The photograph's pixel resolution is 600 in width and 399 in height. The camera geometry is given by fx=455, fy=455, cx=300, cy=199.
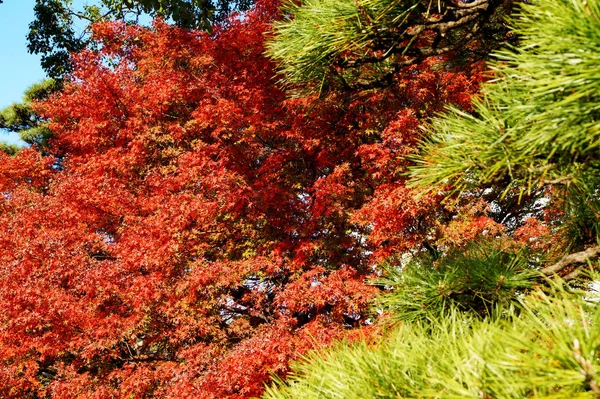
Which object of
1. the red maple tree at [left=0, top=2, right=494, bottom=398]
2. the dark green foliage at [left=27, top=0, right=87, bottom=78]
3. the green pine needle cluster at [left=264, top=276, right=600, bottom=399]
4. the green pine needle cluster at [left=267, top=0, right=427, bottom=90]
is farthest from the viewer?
the dark green foliage at [left=27, top=0, right=87, bottom=78]

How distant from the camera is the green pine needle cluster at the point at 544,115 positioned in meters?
0.97

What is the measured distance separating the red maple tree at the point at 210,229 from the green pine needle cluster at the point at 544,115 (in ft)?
11.5

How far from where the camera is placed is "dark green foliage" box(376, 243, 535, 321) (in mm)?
1970

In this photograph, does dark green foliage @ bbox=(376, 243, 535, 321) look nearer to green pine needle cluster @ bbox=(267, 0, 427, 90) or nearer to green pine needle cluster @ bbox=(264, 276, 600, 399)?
green pine needle cluster @ bbox=(264, 276, 600, 399)

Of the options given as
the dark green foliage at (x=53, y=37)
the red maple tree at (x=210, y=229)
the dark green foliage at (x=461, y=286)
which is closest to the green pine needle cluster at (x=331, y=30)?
the dark green foliage at (x=461, y=286)

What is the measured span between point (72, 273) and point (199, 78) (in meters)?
3.93

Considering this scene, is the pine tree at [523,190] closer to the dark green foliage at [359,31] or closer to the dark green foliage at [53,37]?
the dark green foliage at [359,31]

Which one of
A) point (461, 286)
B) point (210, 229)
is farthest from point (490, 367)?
point (210, 229)

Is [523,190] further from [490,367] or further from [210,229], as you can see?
[210,229]

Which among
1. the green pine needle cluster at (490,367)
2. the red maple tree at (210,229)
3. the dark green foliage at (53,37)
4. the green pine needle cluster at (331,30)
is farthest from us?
the dark green foliage at (53,37)

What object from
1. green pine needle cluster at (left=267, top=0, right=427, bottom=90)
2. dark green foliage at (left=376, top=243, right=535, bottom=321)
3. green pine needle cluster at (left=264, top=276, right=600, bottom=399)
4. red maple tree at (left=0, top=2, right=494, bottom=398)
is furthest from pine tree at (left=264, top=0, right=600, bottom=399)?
red maple tree at (left=0, top=2, right=494, bottom=398)

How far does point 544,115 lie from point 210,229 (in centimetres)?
616

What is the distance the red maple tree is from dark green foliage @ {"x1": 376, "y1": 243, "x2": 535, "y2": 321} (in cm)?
258

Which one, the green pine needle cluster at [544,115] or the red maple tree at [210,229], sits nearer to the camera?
the green pine needle cluster at [544,115]
